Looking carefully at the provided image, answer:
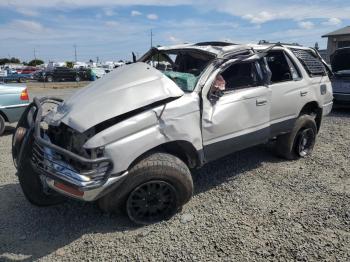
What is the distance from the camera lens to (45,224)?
3768 mm

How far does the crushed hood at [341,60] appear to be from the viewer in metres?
9.91

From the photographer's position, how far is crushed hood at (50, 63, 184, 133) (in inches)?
133

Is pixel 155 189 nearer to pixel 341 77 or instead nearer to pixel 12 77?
pixel 341 77

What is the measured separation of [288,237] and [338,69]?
8228mm

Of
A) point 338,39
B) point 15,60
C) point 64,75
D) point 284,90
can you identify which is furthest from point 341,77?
point 15,60

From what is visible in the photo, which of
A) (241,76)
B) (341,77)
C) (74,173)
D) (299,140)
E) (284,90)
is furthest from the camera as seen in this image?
(341,77)

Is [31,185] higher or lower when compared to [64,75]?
higher

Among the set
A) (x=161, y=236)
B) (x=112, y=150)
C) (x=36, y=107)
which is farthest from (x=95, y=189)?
(x=36, y=107)

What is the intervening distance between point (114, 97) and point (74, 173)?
0.89m

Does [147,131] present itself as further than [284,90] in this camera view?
No

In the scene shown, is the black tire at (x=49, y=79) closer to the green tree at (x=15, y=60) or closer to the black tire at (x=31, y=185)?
the black tire at (x=31, y=185)

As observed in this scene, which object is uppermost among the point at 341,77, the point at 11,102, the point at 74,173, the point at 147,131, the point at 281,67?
the point at 281,67

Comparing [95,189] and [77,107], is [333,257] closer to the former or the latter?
[95,189]

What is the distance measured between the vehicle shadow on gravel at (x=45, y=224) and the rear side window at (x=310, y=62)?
243cm
